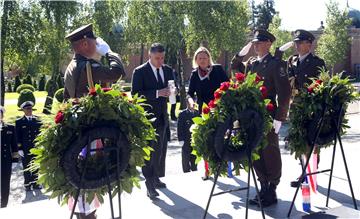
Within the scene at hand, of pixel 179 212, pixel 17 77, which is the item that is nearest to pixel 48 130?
pixel 179 212

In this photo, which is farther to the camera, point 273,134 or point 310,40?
point 310,40

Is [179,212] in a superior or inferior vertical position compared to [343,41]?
inferior

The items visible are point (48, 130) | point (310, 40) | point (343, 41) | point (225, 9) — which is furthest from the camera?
point (343, 41)

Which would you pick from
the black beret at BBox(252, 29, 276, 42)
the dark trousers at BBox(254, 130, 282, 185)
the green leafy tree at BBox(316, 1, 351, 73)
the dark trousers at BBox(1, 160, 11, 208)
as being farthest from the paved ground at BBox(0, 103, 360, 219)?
the green leafy tree at BBox(316, 1, 351, 73)

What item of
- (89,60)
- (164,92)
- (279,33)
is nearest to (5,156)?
(164,92)

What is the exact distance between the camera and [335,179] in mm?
6758

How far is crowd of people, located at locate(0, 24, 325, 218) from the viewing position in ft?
14.3

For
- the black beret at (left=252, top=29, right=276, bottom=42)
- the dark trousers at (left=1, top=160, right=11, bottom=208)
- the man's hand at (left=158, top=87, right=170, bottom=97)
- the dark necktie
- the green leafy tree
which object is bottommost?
the dark trousers at (left=1, top=160, right=11, bottom=208)

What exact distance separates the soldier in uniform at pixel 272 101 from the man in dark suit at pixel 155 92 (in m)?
1.27

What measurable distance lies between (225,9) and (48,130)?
Result: 18.2m

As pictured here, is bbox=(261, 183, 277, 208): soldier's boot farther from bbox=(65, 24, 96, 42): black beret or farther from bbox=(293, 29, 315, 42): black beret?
bbox=(65, 24, 96, 42): black beret

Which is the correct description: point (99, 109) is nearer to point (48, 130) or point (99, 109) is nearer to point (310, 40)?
point (48, 130)

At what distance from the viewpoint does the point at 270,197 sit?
552 centimetres

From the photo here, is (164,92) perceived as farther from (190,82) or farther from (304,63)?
(304,63)
